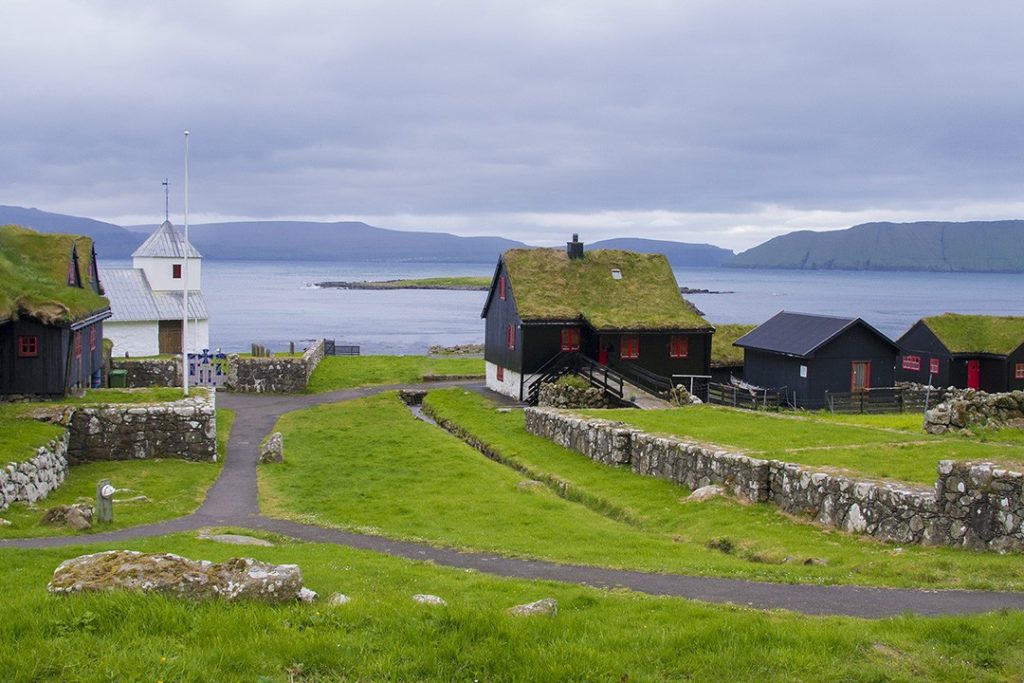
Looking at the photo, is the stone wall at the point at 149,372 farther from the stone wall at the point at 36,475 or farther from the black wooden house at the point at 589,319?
the stone wall at the point at 36,475

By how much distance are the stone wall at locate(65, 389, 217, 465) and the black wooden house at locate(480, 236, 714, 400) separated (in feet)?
70.7

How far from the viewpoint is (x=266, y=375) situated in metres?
52.8

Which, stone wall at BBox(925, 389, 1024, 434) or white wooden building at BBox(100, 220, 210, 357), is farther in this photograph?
white wooden building at BBox(100, 220, 210, 357)

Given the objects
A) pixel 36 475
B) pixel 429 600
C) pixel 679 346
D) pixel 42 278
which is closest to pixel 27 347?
pixel 42 278

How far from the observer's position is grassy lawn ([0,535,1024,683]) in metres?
8.76

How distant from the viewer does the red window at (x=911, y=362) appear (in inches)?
2479

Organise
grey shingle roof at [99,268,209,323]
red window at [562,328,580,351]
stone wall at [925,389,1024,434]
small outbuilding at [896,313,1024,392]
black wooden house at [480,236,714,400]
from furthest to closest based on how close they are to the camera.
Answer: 1. grey shingle roof at [99,268,209,323]
2. small outbuilding at [896,313,1024,392]
3. red window at [562,328,580,351]
4. black wooden house at [480,236,714,400]
5. stone wall at [925,389,1024,434]

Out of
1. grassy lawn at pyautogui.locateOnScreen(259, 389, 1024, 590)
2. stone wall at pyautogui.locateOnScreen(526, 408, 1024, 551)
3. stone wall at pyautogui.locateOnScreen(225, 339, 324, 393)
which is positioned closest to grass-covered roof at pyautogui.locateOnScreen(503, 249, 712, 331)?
grassy lawn at pyautogui.locateOnScreen(259, 389, 1024, 590)

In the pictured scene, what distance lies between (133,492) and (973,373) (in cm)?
5384

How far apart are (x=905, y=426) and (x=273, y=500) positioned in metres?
23.0

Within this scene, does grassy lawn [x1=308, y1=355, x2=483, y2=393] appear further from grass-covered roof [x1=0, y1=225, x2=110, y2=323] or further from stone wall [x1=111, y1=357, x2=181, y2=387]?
grass-covered roof [x1=0, y1=225, x2=110, y2=323]

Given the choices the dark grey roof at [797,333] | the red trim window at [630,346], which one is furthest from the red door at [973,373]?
the red trim window at [630,346]

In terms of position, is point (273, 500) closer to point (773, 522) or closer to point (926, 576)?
point (773, 522)

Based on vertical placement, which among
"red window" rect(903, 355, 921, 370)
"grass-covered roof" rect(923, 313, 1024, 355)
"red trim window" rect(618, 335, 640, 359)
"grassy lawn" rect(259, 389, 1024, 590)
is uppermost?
"grass-covered roof" rect(923, 313, 1024, 355)
